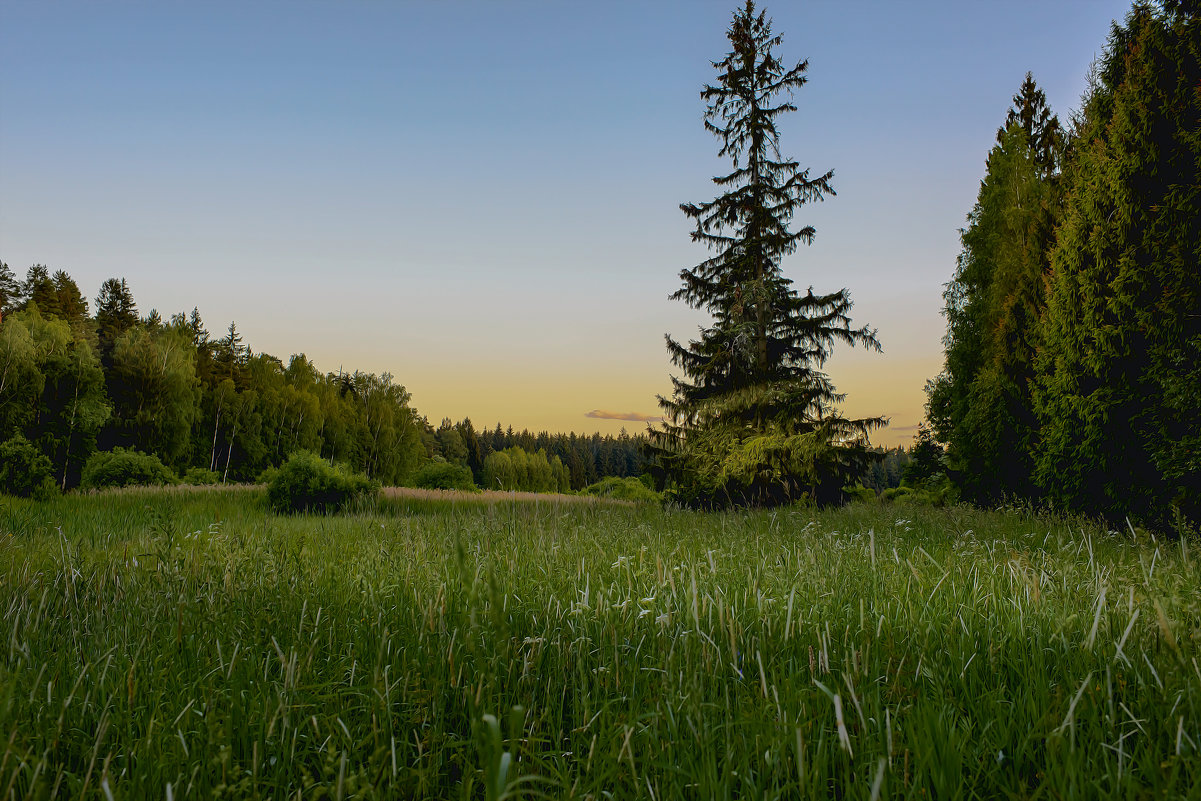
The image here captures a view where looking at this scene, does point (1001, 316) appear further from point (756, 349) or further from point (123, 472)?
point (123, 472)

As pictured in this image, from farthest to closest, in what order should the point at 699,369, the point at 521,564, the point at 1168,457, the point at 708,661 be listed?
the point at 699,369 → the point at 1168,457 → the point at 521,564 → the point at 708,661

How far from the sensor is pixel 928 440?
56.7 ft

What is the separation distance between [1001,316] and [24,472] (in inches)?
868

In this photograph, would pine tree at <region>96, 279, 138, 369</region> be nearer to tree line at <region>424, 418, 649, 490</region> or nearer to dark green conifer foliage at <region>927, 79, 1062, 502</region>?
tree line at <region>424, 418, 649, 490</region>

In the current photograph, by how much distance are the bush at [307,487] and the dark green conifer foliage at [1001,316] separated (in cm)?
1411

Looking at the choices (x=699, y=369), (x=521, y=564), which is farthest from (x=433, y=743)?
(x=699, y=369)

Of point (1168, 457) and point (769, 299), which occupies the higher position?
point (769, 299)

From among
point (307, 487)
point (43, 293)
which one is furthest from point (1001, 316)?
point (43, 293)

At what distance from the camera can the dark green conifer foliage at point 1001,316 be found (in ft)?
38.4

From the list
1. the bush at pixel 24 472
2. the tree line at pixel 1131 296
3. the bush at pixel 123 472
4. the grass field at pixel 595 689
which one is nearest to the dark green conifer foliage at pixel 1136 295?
the tree line at pixel 1131 296

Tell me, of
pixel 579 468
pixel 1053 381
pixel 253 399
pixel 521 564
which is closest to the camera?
pixel 521 564

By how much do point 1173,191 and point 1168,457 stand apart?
3466mm

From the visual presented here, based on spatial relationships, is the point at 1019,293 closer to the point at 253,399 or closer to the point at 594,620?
the point at 594,620

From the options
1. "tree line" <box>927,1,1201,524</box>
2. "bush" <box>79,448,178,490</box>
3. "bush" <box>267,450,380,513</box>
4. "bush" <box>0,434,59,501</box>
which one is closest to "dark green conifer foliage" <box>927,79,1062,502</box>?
"tree line" <box>927,1,1201,524</box>
